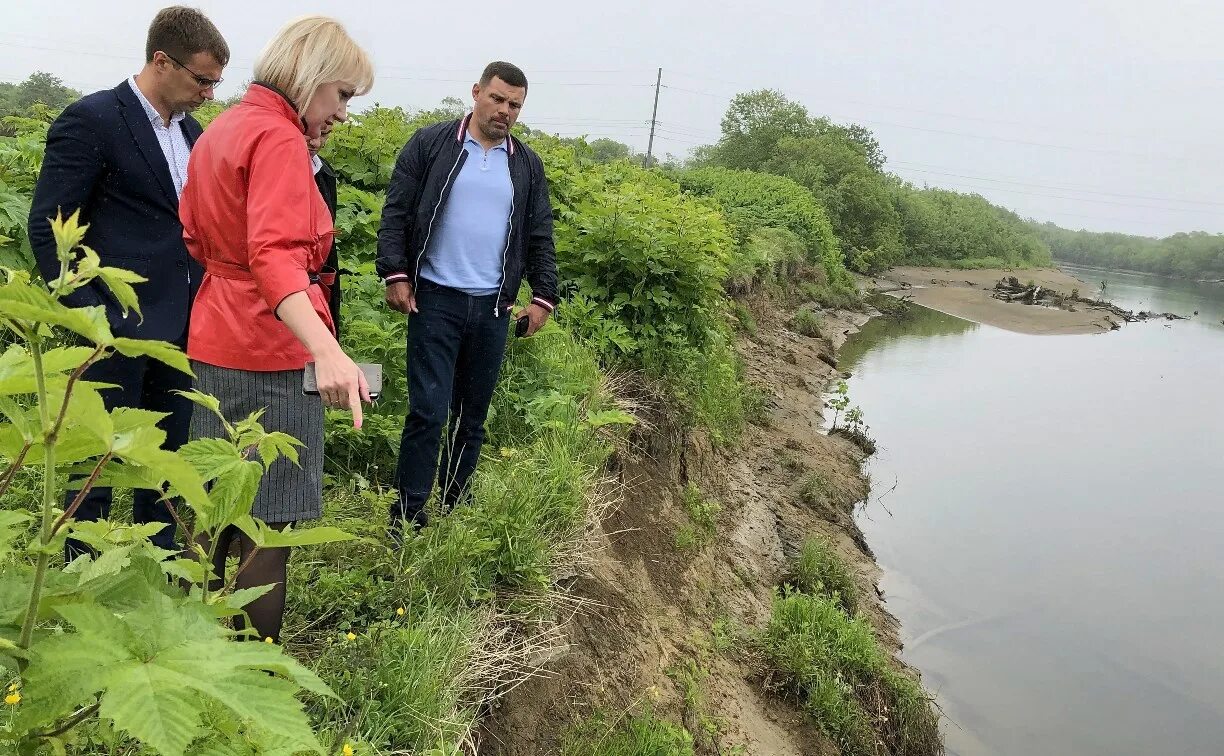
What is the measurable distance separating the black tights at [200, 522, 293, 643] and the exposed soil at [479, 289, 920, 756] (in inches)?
35.3

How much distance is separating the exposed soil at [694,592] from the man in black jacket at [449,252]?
2.97 feet

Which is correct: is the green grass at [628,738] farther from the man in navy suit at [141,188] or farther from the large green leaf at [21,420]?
the large green leaf at [21,420]

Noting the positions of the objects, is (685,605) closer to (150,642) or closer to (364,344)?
(364,344)

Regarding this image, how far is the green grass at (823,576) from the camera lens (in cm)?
666

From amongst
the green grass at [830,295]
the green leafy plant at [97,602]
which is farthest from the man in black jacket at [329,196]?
the green grass at [830,295]

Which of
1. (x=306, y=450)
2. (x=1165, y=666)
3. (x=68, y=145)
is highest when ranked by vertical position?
(x=68, y=145)

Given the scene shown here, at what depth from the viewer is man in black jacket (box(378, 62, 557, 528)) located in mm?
3082

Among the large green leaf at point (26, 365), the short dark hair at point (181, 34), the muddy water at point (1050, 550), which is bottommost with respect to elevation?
the muddy water at point (1050, 550)

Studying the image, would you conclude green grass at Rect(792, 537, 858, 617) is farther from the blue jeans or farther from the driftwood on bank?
the driftwood on bank

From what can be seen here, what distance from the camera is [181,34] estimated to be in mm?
2287

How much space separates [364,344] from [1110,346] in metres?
26.4

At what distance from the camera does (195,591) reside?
119 centimetres

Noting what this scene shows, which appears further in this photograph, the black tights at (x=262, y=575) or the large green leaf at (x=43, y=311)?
the black tights at (x=262, y=575)

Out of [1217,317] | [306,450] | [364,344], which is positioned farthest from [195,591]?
[1217,317]
